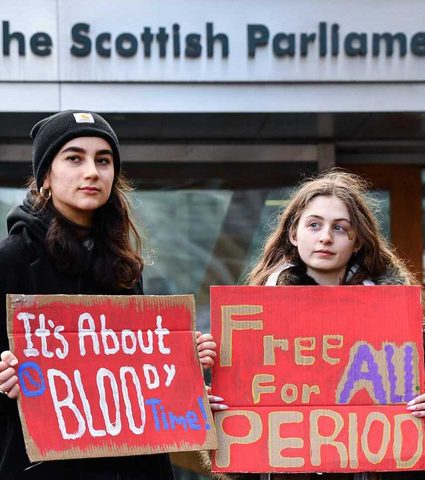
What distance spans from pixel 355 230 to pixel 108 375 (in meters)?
0.92

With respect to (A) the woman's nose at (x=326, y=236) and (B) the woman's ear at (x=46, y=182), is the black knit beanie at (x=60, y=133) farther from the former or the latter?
(A) the woman's nose at (x=326, y=236)

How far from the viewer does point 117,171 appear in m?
3.09

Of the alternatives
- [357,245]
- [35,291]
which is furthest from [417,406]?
[35,291]

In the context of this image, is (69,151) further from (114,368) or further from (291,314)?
(291,314)

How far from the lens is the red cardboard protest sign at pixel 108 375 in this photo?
2.77 meters

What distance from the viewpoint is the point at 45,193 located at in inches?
117

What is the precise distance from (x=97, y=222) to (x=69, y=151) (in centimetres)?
26

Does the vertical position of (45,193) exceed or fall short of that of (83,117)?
it falls short

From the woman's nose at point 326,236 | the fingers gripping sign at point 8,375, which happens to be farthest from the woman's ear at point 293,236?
the fingers gripping sign at point 8,375

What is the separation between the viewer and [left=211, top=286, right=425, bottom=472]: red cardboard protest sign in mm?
2967

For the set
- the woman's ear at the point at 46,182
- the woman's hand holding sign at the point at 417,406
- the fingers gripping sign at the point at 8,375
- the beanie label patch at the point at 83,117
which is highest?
the beanie label patch at the point at 83,117

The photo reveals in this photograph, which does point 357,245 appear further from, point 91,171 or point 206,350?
point 91,171

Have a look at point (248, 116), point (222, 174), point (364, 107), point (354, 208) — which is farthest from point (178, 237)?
point (354, 208)

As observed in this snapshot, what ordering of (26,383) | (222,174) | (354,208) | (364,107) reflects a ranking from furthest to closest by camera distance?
1. (222,174)
2. (364,107)
3. (354,208)
4. (26,383)
